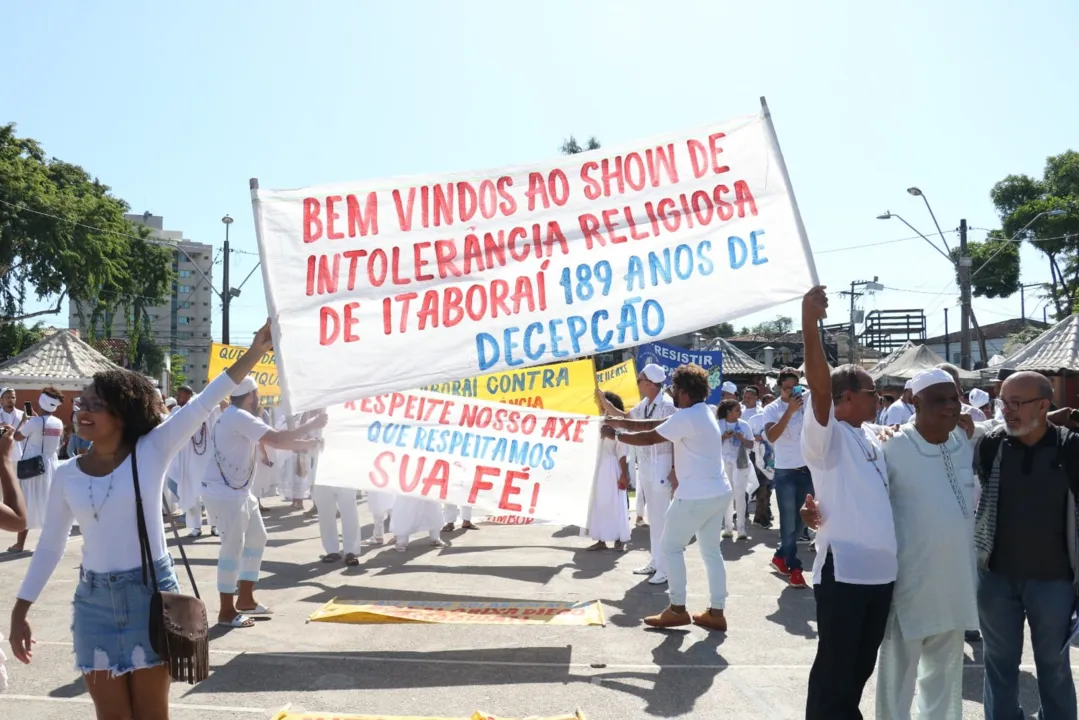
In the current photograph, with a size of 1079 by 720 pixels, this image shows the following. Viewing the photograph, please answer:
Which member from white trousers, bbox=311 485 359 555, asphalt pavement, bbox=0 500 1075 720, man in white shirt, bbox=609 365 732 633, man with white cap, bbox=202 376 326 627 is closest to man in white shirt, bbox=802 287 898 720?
asphalt pavement, bbox=0 500 1075 720

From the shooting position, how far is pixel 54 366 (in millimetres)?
28844

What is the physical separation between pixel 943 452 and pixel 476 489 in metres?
4.80

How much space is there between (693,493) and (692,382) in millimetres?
822

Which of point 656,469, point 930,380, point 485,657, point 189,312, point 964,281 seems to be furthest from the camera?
point 189,312

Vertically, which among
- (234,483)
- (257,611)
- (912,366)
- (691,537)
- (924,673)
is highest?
(912,366)

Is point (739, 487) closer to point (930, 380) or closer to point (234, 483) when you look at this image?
point (234, 483)

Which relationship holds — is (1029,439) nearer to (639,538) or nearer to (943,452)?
(943,452)

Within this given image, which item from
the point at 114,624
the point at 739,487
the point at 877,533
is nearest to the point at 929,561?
the point at 877,533

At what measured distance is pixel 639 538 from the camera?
12.1m

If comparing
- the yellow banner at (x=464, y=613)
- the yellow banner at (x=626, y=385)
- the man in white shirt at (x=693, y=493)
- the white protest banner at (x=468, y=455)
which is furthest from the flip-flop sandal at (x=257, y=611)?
the yellow banner at (x=626, y=385)

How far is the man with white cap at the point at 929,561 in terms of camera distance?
3.83m

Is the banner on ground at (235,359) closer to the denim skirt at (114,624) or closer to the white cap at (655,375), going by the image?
the white cap at (655,375)

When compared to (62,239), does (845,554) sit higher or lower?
lower

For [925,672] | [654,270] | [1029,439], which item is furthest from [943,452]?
[654,270]
